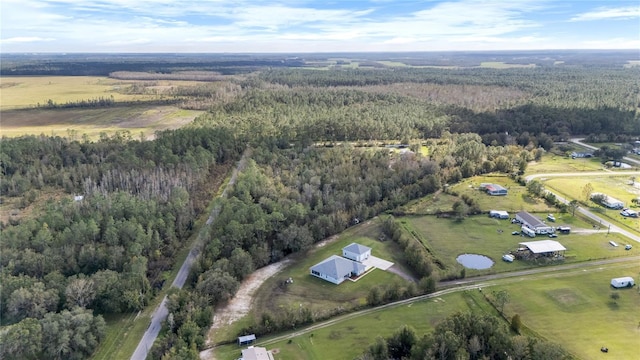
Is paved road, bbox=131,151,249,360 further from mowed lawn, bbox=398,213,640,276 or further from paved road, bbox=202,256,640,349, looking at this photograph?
mowed lawn, bbox=398,213,640,276

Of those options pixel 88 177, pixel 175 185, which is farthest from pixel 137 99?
pixel 175 185

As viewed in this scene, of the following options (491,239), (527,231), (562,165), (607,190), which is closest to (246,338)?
(491,239)

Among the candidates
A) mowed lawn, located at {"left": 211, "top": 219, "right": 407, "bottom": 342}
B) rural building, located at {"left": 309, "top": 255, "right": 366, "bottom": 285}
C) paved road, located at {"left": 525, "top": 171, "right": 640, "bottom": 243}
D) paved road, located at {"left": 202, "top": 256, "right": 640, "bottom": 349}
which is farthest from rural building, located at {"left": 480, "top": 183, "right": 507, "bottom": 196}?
rural building, located at {"left": 309, "top": 255, "right": 366, "bottom": 285}

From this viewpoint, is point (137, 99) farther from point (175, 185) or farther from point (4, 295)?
point (4, 295)

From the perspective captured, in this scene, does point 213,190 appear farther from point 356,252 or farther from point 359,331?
point 359,331

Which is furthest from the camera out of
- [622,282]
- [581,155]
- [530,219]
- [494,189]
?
[581,155]

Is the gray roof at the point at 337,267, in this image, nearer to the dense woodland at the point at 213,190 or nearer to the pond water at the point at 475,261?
the dense woodland at the point at 213,190
